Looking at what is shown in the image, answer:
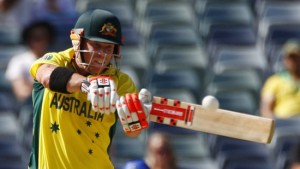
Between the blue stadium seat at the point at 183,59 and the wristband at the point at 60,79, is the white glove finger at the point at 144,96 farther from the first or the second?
the blue stadium seat at the point at 183,59

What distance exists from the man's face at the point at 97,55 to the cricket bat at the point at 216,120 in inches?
15.5

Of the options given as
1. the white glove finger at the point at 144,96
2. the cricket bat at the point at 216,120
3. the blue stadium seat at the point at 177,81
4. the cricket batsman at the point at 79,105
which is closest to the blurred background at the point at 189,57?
the blue stadium seat at the point at 177,81

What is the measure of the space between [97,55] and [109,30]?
0.15 meters

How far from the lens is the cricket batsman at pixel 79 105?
15.8ft

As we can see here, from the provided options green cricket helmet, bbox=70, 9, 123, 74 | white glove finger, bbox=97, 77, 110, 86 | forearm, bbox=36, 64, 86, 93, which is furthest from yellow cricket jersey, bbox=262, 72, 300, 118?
white glove finger, bbox=97, 77, 110, 86

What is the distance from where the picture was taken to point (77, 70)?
4949mm

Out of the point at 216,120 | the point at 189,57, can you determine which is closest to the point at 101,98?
the point at 216,120

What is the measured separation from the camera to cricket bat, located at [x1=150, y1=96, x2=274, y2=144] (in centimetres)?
459

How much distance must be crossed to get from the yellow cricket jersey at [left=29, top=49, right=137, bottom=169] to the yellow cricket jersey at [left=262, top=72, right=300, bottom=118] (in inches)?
133

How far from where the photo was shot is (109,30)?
480cm

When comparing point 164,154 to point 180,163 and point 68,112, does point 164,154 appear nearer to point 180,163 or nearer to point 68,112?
point 180,163

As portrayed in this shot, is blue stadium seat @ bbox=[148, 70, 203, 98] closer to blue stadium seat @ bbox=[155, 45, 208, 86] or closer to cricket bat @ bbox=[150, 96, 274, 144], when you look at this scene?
blue stadium seat @ bbox=[155, 45, 208, 86]

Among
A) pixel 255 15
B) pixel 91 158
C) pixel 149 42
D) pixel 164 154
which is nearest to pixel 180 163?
pixel 164 154

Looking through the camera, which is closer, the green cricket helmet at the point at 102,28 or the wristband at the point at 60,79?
the wristband at the point at 60,79
